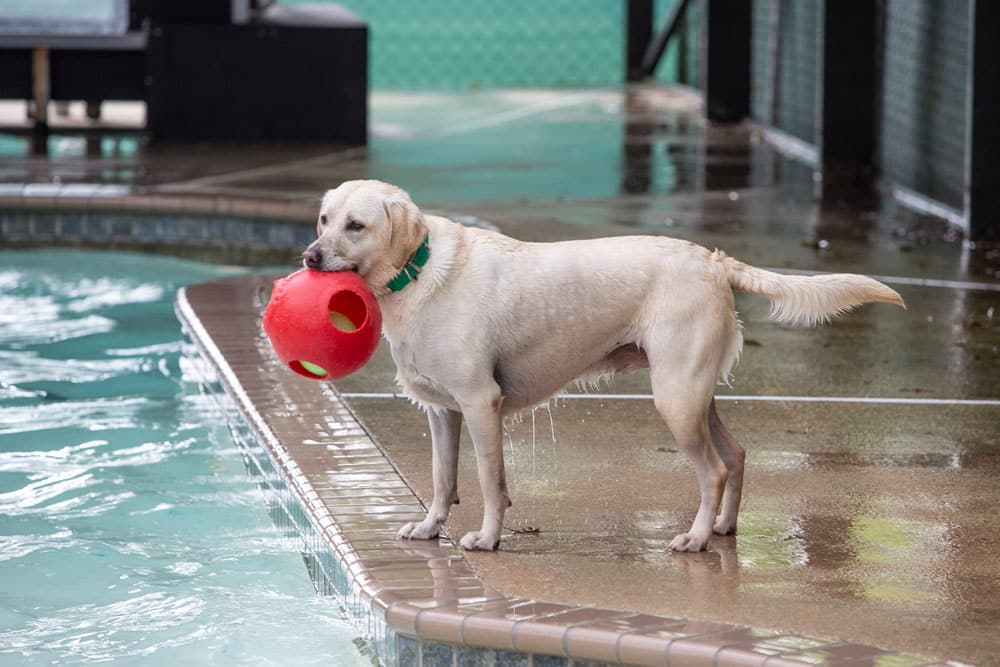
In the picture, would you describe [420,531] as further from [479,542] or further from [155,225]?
[155,225]

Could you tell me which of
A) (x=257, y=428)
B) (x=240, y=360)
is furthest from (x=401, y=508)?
(x=240, y=360)

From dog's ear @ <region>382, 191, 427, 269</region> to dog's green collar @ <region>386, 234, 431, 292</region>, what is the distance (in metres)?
0.02

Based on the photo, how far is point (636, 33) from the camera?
20391 millimetres

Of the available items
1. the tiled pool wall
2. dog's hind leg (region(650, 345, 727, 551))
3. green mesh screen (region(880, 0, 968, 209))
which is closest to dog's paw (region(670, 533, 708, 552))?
dog's hind leg (region(650, 345, 727, 551))

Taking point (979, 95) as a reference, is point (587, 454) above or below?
below

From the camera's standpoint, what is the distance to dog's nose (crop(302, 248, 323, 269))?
3.84 m

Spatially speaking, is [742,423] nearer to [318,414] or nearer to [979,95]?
[318,414]

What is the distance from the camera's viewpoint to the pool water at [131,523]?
14.8ft

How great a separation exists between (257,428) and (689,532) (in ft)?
6.28

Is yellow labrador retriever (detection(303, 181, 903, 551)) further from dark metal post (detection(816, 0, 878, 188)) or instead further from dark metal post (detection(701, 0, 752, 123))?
dark metal post (detection(701, 0, 752, 123))

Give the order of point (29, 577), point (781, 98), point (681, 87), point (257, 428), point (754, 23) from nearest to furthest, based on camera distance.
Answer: point (29, 577) < point (257, 428) < point (781, 98) < point (754, 23) < point (681, 87)

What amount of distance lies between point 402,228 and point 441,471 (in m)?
0.69

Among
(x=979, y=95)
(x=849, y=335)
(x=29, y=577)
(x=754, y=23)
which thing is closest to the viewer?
(x=29, y=577)

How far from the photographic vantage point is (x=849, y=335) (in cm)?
711
